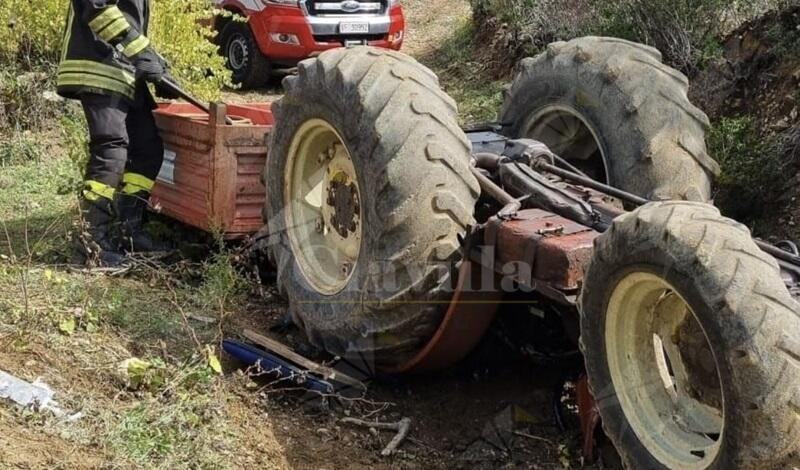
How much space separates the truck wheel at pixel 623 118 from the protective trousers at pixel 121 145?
240cm

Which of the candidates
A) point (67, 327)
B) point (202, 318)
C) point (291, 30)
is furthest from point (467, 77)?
point (67, 327)

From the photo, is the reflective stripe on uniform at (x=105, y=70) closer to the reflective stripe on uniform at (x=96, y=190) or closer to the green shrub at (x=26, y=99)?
the reflective stripe on uniform at (x=96, y=190)

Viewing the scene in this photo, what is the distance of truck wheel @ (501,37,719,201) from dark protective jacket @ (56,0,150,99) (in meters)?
2.39

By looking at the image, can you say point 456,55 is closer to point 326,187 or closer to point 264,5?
point 264,5

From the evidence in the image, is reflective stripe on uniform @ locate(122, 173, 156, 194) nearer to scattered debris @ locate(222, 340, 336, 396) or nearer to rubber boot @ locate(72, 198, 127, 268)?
rubber boot @ locate(72, 198, 127, 268)

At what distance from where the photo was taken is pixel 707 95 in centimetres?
706

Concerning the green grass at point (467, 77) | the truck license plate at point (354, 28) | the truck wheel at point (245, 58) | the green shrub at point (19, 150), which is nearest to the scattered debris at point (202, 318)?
the green shrub at point (19, 150)

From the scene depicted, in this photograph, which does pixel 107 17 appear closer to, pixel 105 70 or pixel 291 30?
Answer: pixel 105 70

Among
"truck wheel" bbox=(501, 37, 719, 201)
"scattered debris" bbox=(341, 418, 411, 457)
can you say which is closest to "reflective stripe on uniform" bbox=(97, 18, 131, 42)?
"truck wheel" bbox=(501, 37, 719, 201)

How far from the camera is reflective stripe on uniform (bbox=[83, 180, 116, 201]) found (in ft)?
19.7

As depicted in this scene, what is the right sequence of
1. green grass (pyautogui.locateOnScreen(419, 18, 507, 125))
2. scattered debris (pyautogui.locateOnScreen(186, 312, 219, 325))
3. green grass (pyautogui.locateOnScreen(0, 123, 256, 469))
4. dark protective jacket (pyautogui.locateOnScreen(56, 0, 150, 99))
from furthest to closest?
green grass (pyautogui.locateOnScreen(419, 18, 507, 125)) < dark protective jacket (pyautogui.locateOnScreen(56, 0, 150, 99)) < scattered debris (pyautogui.locateOnScreen(186, 312, 219, 325)) < green grass (pyautogui.locateOnScreen(0, 123, 256, 469))

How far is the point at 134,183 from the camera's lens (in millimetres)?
6109

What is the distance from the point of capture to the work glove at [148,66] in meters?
5.97

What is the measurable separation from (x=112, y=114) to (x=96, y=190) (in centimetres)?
45
